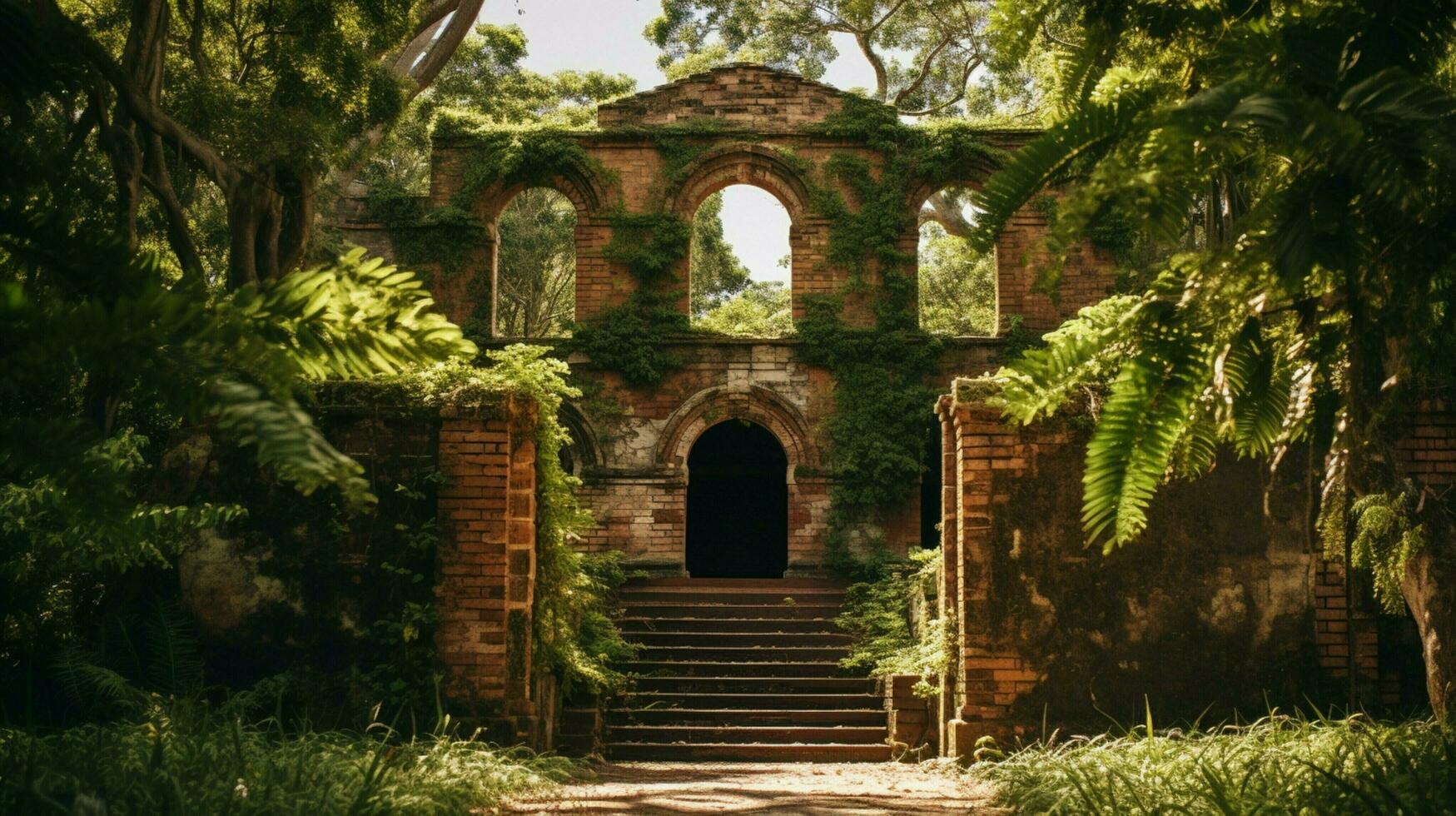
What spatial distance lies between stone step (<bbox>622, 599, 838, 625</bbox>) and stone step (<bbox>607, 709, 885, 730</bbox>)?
2511 millimetres

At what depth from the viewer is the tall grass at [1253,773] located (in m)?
5.34

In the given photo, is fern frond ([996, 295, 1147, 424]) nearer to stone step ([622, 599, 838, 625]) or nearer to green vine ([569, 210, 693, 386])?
stone step ([622, 599, 838, 625])

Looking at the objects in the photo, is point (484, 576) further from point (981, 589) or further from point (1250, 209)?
point (1250, 209)

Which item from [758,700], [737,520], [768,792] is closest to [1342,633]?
[768,792]

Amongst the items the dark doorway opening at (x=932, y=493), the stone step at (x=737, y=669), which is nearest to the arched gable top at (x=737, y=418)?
the dark doorway opening at (x=932, y=493)

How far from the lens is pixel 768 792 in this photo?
8.20m

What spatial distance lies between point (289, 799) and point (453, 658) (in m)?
3.54

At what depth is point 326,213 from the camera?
744 inches

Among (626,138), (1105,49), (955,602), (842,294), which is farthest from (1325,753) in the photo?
(626,138)

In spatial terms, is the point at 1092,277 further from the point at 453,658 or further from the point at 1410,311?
the point at 1410,311

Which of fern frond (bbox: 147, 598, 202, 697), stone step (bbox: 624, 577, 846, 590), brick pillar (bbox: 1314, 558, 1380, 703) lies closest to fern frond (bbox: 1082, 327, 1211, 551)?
brick pillar (bbox: 1314, 558, 1380, 703)

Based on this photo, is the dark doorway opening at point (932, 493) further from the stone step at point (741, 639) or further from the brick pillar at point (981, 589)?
the brick pillar at point (981, 589)

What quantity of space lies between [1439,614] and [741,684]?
7170 millimetres

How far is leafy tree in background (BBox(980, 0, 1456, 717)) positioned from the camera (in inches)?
87.0
